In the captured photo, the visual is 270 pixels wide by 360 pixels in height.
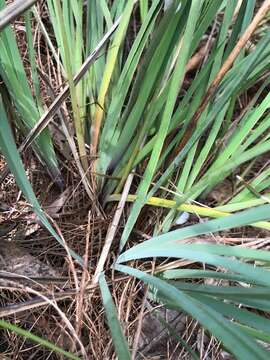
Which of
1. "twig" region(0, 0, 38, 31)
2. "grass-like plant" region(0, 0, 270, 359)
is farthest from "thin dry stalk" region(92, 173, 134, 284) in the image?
"twig" region(0, 0, 38, 31)

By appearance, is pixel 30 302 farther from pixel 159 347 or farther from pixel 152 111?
pixel 152 111

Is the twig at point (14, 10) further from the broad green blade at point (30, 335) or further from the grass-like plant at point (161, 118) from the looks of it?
the broad green blade at point (30, 335)

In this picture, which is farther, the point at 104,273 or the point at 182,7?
the point at 104,273

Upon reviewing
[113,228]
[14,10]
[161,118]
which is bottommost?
[113,228]

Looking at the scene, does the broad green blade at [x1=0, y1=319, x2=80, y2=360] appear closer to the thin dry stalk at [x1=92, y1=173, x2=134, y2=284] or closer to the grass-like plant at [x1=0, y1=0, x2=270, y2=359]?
the grass-like plant at [x1=0, y1=0, x2=270, y2=359]

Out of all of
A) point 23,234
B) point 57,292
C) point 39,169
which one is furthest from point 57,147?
point 57,292

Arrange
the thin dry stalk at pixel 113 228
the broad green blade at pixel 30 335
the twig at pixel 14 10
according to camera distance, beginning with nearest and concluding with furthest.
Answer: the twig at pixel 14 10, the broad green blade at pixel 30 335, the thin dry stalk at pixel 113 228

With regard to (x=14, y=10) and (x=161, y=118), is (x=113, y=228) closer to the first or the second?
(x=161, y=118)

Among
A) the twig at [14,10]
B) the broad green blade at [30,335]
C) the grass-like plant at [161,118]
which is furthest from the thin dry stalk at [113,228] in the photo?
the twig at [14,10]

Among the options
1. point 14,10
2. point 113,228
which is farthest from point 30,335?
point 14,10
